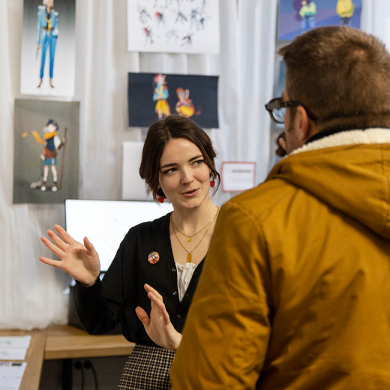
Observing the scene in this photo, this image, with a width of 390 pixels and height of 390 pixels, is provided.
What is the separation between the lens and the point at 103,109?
6.77 feet

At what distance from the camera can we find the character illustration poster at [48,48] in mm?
1962

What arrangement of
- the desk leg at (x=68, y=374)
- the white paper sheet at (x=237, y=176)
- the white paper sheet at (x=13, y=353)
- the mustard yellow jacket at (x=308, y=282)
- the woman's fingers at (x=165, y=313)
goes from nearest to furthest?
1. the mustard yellow jacket at (x=308, y=282)
2. the woman's fingers at (x=165, y=313)
3. the white paper sheet at (x=13, y=353)
4. the desk leg at (x=68, y=374)
5. the white paper sheet at (x=237, y=176)

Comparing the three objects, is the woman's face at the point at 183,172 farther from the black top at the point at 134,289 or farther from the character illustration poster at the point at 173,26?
the character illustration poster at the point at 173,26

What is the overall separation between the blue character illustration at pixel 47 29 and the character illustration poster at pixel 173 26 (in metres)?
0.32

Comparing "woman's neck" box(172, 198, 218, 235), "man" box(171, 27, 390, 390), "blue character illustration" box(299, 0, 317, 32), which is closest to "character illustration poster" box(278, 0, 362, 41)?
"blue character illustration" box(299, 0, 317, 32)

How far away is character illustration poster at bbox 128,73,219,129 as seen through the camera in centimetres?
207

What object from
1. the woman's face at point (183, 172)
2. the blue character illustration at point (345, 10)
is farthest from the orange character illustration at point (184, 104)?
the blue character illustration at point (345, 10)

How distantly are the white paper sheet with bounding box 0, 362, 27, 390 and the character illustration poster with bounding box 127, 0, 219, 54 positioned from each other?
1.38 metres

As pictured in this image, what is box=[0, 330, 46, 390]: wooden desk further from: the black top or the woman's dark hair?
the woman's dark hair

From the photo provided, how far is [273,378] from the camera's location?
25.5 inches

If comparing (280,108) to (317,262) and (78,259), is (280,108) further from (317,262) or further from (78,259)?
(78,259)

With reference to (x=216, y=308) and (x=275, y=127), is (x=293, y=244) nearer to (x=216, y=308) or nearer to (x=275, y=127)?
(x=216, y=308)

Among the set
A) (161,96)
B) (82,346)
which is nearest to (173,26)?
(161,96)

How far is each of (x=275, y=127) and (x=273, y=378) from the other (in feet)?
5.81
